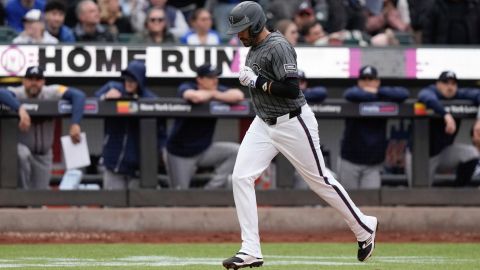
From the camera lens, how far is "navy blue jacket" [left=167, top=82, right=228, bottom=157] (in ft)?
38.0

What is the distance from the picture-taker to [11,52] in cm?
1175

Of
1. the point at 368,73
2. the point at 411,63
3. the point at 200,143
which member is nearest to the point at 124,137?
the point at 200,143

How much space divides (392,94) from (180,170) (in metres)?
2.37

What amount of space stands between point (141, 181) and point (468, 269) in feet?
15.1

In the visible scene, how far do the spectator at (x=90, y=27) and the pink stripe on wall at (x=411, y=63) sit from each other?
329cm

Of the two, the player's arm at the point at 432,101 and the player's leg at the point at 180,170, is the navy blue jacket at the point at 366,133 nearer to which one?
the player's arm at the point at 432,101

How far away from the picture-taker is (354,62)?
1238 centimetres

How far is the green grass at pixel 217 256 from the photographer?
825 cm

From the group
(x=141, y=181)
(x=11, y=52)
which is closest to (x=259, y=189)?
(x=141, y=181)

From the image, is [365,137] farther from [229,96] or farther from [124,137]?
[124,137]

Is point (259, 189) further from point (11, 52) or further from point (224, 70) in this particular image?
point (11, 52)

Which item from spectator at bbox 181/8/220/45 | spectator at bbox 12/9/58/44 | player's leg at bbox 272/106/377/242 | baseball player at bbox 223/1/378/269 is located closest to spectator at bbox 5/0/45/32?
spectator at bbox 12/9/58/44

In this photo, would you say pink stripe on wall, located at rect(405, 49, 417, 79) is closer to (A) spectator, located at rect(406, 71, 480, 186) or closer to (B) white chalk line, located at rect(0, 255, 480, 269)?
(A) spectator, located at rect(406, 71, 480, 186)

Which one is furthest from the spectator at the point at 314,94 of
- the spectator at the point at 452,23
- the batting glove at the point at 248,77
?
the batting glove at the point at 248,77
